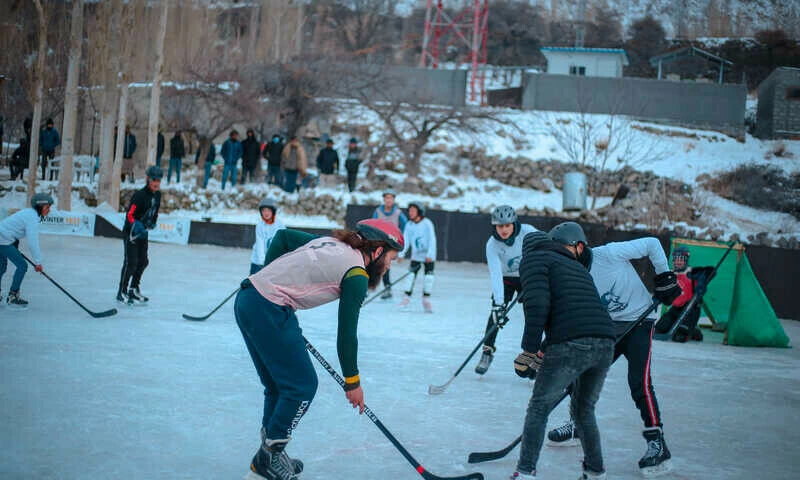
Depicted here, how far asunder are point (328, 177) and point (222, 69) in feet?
27.5

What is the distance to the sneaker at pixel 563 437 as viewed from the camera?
5133 mm

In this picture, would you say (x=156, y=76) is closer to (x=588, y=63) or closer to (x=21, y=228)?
(x=21, y=228)

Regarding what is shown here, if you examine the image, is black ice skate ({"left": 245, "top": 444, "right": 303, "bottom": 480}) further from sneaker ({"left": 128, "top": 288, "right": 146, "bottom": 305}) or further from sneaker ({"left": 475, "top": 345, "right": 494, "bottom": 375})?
sneaker ({"left": 128, "top": 288, "right": 146, "bottom": 305})

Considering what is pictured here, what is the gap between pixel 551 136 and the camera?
110 feet

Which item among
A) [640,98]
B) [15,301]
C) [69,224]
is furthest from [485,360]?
[640,98]

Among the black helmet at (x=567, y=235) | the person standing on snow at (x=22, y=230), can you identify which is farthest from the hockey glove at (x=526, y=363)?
the person standing on snow at (x=22, y=230)

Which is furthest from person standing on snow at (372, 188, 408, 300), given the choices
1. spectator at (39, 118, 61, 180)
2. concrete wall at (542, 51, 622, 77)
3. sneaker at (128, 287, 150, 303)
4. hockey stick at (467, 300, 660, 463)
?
concrete wall at (542, 51, 622, 77)

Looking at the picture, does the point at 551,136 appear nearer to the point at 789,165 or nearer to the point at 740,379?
the point at 789,165

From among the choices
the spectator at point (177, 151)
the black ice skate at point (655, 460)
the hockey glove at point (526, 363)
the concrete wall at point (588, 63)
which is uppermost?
the concrete wall at point (588, 63)

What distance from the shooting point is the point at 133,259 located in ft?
32.7

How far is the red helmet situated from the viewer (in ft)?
12.1

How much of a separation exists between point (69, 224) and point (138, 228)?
11.6 meters

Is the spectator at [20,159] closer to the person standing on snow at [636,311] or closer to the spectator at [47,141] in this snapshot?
the spectator at [47,141]

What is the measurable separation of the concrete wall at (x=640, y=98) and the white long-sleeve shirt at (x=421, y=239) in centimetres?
2055
